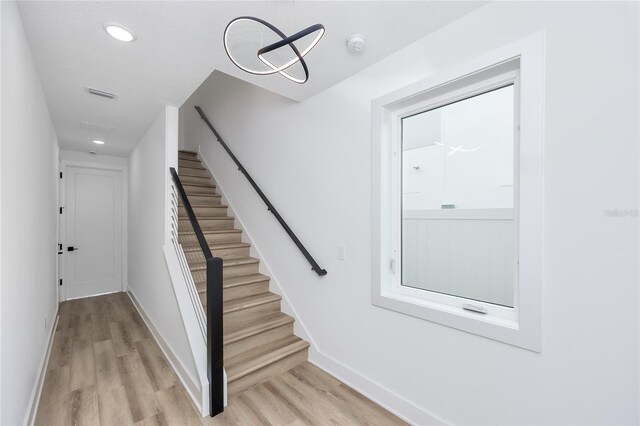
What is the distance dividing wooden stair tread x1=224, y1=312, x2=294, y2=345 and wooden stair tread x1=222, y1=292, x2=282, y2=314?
0.13 metres

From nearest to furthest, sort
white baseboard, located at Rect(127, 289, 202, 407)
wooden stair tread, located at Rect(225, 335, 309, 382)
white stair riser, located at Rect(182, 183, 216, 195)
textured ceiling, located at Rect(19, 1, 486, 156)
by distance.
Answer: textured ceiling, located at Rect(19, 1, 486, 156) < white baseboard, located at Rect(127, 289, 202, 407) < wooden stair tread, located at Rect(225, 335, 309, 382) < white stair riser, located at Rect(182, 183, 216, 195)

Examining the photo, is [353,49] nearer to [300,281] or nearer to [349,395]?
[300,281]

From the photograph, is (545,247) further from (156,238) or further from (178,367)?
(156,238)

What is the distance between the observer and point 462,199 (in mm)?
1749

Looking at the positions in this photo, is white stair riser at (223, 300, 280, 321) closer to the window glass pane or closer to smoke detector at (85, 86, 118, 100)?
the window glass pane

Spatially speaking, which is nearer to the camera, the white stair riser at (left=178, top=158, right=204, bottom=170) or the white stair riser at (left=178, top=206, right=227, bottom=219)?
the white stair riser at (left=178, top=206, right=227, bottom=219)

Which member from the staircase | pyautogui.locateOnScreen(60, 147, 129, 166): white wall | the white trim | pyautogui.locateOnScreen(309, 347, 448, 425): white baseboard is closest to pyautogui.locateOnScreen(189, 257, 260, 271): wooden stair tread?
the staircase

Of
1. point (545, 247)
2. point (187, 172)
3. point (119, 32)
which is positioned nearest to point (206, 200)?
point (187, 172)

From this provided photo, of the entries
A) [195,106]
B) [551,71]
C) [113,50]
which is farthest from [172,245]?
[195,106]

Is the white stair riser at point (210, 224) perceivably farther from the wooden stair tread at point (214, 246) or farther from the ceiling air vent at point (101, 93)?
the ceiling air vent at point (101, 93)

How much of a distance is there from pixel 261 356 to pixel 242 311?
0.45 meters

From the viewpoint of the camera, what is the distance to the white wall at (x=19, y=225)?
50.4 inches

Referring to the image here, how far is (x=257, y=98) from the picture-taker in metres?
3.47

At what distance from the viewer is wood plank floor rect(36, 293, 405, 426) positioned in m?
1.84
